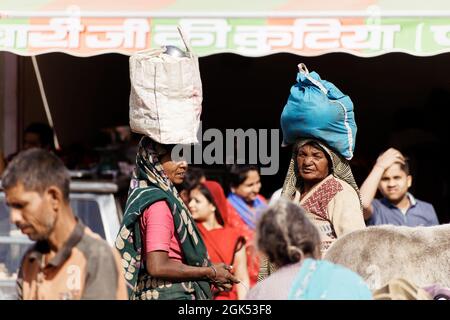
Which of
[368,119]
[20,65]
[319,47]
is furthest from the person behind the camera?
[368,119]

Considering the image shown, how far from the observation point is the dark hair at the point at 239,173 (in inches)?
292

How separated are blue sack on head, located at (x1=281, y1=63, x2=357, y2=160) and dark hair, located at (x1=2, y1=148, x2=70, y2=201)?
178cm

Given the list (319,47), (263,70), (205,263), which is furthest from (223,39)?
(263,70)

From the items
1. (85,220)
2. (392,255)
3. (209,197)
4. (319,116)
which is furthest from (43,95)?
(392,255)

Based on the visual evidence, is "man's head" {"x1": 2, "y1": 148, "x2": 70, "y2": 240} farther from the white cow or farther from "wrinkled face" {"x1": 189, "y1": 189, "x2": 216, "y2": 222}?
"wrinkled face" {"x1": 189, "y1": 189, "x2": 216, "y2": 222}

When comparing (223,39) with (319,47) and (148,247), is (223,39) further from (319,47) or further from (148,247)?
(148,247)

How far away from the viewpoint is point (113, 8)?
6672mm

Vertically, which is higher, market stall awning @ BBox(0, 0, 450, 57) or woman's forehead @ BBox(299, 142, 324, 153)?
market stall awning @ BBox(0, 0, 450, 57)

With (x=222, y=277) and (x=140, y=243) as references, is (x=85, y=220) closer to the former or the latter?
(x=140, y=243)

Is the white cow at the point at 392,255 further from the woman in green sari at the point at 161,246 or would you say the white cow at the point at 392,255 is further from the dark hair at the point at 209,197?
the dark hair at the point at 209,197

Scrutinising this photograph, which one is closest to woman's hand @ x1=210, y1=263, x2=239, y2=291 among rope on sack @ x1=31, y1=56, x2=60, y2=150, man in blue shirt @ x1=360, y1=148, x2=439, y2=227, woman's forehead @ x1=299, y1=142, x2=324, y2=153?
woman's forehead @ x1=299, y1=142, x2=324, y2=153

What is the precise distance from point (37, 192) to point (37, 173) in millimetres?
60

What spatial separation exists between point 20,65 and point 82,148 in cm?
86

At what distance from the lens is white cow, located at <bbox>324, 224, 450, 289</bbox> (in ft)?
14.0
